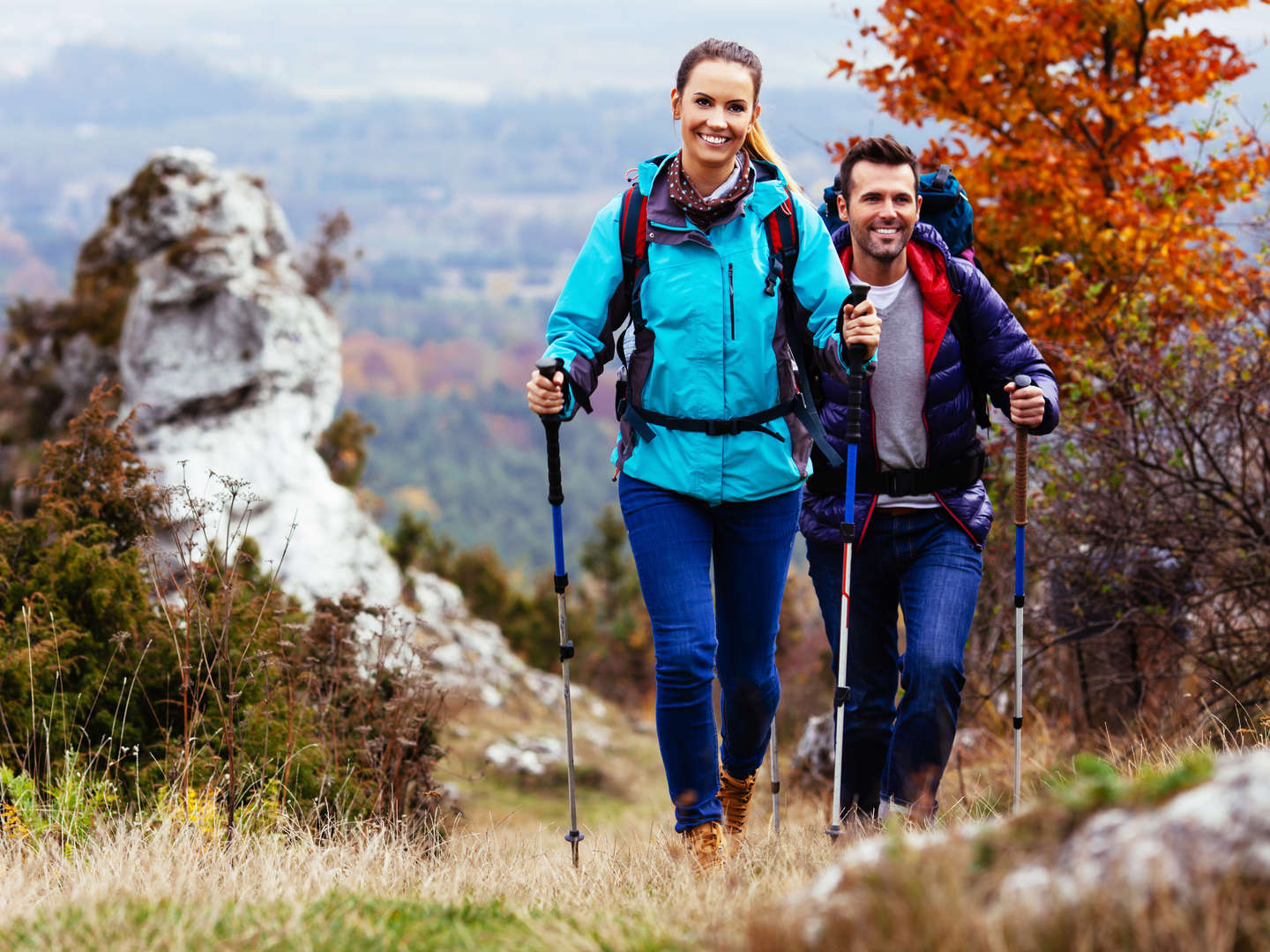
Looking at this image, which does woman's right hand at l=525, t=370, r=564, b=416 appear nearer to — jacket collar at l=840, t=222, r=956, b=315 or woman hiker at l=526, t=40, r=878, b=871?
woman hiker at l=526, t=40, r=878, b=871

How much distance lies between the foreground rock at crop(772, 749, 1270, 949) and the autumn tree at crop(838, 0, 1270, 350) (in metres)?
6.74

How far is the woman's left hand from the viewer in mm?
3992

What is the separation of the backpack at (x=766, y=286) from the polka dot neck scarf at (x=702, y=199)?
12 cm

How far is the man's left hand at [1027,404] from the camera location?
420 cm

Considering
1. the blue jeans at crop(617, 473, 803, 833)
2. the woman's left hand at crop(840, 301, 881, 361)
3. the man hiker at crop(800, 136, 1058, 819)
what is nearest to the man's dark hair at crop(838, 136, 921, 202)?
the man hiker at crop(800, 136, 1058, 819)

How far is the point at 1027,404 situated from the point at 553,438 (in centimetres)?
165

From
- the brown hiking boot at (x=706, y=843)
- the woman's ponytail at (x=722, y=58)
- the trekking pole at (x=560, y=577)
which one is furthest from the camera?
the trekking pole at (x=560, y=577)

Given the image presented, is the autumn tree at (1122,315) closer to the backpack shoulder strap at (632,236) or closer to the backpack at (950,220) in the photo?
→ the backpack at (950,220)

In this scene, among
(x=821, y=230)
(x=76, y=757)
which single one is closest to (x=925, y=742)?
(x=821, y=230)

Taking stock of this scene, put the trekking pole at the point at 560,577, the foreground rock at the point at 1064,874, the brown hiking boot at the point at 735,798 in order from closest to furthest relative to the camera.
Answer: the foreground rock at the point at 1064,874
the trekking pole at the point at 560,577
the brown hiking boot at the point at 735,798

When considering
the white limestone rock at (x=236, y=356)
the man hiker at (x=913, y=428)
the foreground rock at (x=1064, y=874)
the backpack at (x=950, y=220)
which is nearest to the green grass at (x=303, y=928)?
the foreground rock at (x=1064, y=874)

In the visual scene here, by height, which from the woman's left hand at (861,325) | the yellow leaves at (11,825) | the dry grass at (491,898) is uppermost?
the woman's left hand at (861,325)

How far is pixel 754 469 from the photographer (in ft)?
13.3

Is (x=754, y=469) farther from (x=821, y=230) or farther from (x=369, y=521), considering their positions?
(x=369, y=521)
